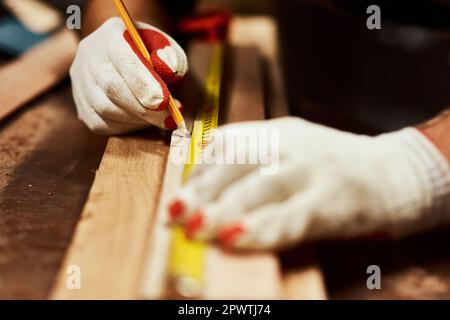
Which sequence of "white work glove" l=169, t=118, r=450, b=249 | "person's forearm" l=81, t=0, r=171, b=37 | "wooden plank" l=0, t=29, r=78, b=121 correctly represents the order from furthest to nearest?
"wooden plank" l=0, t=29, r=78, b=121 < "person's forearm" l=81, t=0, r=171, b=37 < "white work glove" l=169, t=118, r=450, b=249

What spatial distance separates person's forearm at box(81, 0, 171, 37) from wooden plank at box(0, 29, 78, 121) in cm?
28

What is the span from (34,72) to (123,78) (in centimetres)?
72

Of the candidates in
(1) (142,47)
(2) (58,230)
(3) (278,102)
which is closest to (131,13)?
(1) (142,47)

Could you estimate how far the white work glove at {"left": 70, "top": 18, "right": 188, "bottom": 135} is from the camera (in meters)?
1.03

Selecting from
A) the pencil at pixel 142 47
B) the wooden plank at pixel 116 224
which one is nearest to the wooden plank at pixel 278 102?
the wooden plank at pixel 116 224

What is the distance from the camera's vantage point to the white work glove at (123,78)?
103 centimetres

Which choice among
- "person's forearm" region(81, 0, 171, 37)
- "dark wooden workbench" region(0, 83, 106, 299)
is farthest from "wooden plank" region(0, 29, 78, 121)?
"person's forearm" region(81, 0, 171, 37)

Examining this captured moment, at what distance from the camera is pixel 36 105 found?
151 centimetres

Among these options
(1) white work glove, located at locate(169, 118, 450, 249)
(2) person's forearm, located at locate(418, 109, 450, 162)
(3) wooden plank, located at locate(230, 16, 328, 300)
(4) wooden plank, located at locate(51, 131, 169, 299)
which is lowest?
(3) wooden plank, located at locate(230, 16, 328, 300)

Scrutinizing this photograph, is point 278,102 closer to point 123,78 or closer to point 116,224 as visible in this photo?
point 123,78

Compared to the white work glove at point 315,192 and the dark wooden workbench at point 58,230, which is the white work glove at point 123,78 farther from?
the white work glove at point 315,192

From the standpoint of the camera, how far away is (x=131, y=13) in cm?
143

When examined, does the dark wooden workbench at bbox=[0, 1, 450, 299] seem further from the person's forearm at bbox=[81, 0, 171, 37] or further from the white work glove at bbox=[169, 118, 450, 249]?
the person's forearm at bbox=[81, 0, 171, 37]

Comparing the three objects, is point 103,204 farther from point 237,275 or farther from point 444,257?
point 444,257
